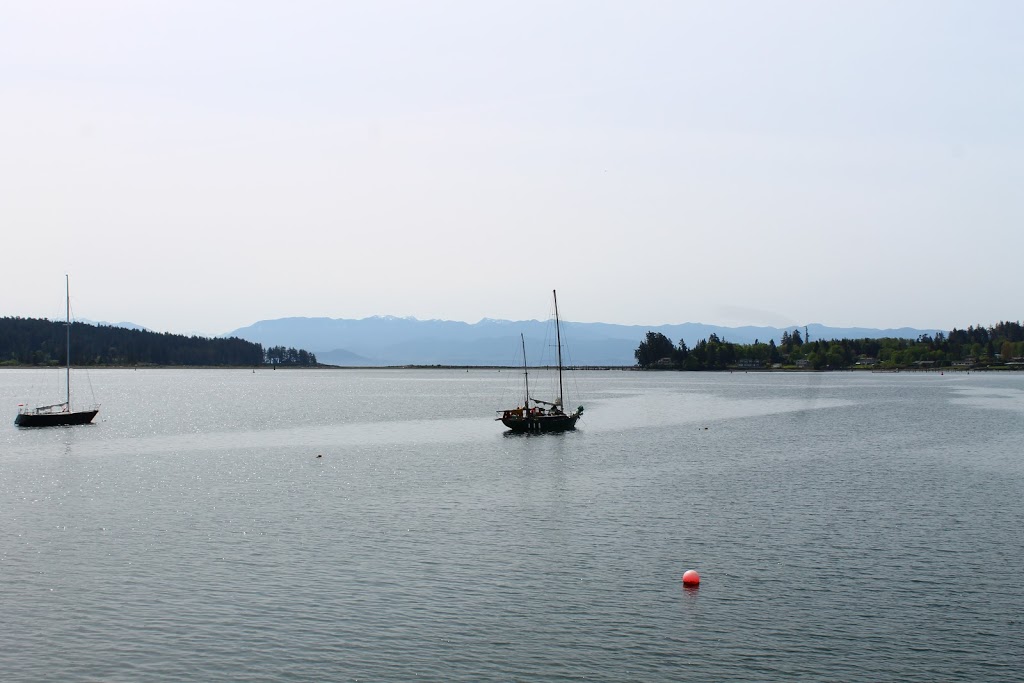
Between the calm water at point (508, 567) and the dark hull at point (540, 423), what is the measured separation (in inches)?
1106

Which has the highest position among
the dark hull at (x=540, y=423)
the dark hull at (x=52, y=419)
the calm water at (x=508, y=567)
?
the dark hull at (x=52, y=419)

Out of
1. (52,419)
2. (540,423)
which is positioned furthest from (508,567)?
(52,419)

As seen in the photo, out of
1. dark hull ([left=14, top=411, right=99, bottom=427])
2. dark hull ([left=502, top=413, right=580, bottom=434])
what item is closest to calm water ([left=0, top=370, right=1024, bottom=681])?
dark hull ([left=502, top=413, right=580, bottom=434])

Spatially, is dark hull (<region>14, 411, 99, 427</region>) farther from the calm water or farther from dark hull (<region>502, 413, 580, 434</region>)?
dark hull (<region>502, 413, 580, 434</region>)

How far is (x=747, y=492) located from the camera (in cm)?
6625

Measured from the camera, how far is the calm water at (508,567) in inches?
1209

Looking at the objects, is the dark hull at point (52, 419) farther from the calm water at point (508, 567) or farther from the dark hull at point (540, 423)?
the dark hull at point (540, 423)

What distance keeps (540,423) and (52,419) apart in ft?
217

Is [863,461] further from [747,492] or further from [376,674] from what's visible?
[376,674]

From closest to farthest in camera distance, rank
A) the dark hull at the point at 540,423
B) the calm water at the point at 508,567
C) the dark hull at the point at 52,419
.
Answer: the calm water at the point at 508,567
the dark hull at the point at 540,423
the dark hull at the point at 52,419

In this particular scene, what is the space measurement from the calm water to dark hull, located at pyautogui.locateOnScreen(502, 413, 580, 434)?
2809 cm

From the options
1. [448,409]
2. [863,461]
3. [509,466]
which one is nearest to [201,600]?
[509,466]

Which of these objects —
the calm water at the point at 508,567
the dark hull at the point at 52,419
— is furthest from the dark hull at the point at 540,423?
the dark hull at the point at 52,419

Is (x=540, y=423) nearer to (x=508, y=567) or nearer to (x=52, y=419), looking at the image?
(x=52, y=419)
